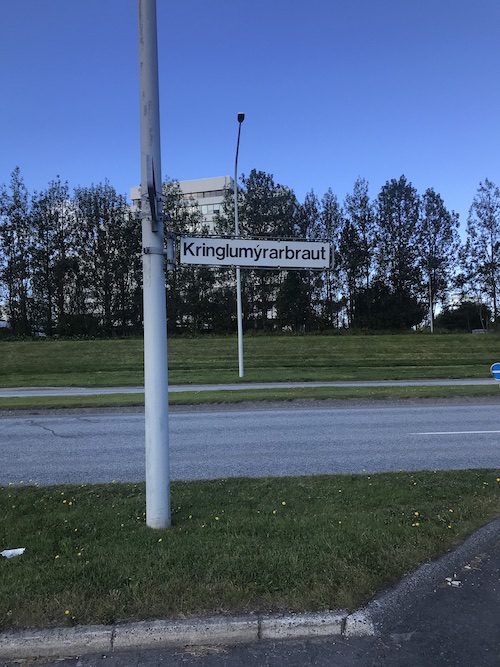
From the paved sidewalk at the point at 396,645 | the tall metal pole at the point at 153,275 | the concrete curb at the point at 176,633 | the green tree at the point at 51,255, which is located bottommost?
the paved sidewalk at the point at 396,645

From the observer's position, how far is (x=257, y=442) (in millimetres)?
9250

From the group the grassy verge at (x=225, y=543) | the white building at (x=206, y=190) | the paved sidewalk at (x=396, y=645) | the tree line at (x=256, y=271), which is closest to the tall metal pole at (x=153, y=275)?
the grassy verge at (x=225, y=543)

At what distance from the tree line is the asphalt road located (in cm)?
3629

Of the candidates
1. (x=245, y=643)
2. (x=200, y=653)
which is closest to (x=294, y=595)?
(x=245, y=643)

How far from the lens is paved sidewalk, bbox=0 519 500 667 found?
2.79 meters

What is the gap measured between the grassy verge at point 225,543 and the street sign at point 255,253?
2261mm

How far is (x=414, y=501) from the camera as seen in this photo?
197 inches

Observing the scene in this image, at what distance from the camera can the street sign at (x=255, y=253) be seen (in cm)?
475

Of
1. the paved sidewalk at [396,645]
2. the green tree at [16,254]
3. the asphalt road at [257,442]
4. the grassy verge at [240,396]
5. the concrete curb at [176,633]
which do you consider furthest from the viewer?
the green tree at [16,254]

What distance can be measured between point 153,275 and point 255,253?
1011 millimetres

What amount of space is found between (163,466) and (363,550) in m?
1.72

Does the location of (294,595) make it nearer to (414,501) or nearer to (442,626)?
(442,626)

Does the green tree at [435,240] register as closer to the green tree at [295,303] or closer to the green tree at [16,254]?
the green tree at [295,303]

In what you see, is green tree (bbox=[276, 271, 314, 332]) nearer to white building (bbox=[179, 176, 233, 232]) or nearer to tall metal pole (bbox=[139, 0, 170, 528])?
white building (bbox=[179, 176, 233, 232])
